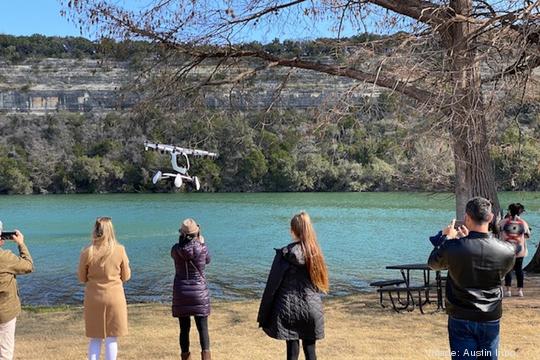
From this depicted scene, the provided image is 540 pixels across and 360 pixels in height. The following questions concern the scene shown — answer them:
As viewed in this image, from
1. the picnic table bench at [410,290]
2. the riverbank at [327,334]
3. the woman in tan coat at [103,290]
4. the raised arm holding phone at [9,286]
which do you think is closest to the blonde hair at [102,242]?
the woman in tan coat at [103,290]

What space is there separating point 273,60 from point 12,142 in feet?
200

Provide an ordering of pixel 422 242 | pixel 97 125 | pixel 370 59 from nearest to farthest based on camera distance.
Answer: pixel 370 59
pixel 422 242
pixel 97 125

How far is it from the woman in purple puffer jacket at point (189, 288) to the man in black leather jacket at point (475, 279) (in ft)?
7.30

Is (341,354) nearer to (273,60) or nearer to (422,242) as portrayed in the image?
(273,60)

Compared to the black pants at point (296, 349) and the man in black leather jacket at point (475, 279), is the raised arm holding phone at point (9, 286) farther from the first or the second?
the man in black leather jacket at point (475, 279)

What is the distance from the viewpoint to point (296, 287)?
416cm

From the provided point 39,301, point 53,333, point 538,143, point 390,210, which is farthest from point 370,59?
point 390,210

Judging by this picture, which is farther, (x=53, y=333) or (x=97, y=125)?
(x=97, y=125)

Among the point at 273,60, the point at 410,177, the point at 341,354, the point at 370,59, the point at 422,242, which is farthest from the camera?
the point at 422,242

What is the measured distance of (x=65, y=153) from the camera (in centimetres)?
6097

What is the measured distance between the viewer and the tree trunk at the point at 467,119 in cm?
691

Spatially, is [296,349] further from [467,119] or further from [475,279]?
[467,119]

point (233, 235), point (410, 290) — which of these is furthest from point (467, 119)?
point (233, 235)

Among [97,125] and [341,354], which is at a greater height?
[97,125]
